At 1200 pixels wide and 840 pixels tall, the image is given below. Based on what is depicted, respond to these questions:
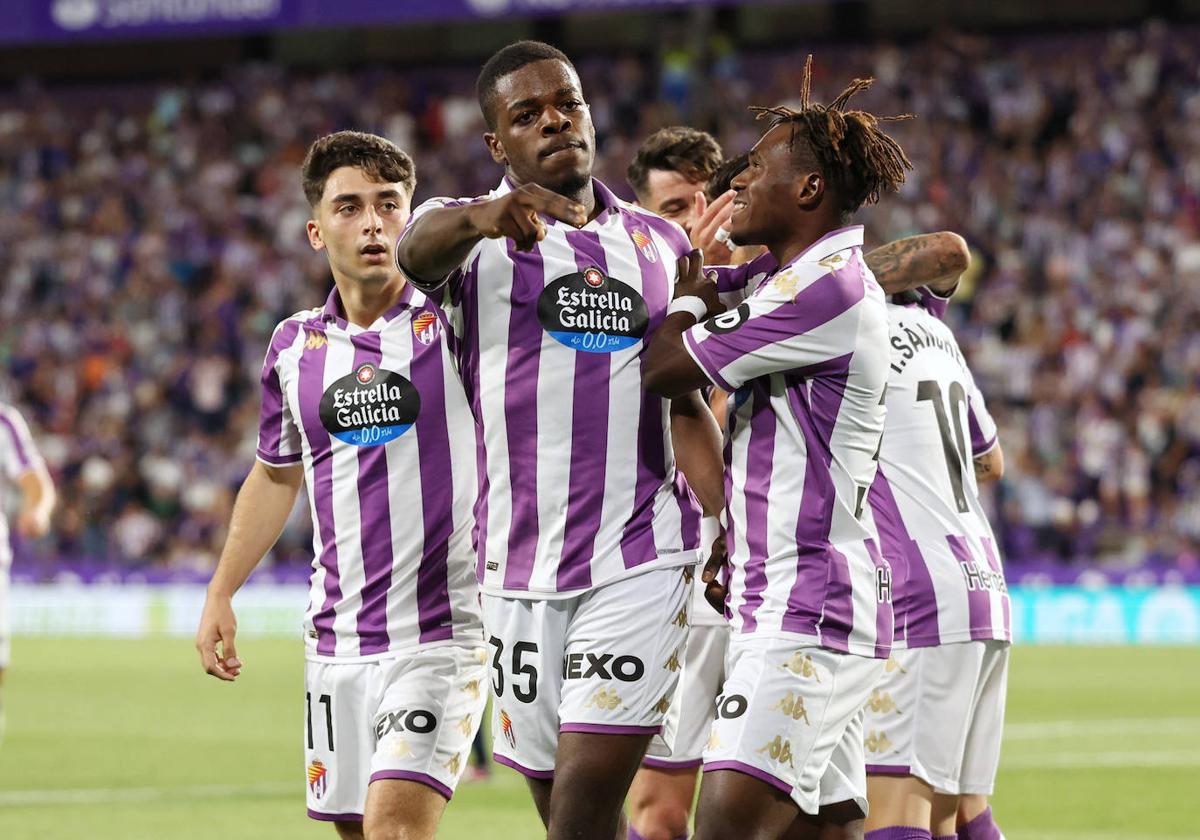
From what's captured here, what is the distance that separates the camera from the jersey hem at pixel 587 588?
15.8 feet

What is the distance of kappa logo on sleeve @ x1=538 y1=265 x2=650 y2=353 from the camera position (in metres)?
4.86

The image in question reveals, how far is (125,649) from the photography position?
67.4 ft

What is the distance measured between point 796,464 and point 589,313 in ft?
2.17

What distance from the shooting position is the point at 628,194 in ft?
76.8

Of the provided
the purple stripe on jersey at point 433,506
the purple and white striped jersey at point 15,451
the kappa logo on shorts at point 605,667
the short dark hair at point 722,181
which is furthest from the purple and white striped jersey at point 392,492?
the purple and white striped jersey at point 15,451

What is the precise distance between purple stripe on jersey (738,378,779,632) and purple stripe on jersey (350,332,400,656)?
49.6 inches

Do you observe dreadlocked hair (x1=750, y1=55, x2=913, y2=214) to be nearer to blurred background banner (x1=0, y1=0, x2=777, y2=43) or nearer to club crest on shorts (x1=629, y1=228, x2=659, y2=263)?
club crest on shorts (x1=629, y1=228, x2=659, y2=263)

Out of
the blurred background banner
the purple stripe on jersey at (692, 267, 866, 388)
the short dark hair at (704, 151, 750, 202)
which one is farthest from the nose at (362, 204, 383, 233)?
the blurred background banner

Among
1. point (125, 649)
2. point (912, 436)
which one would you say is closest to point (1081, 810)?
point (912, 436)

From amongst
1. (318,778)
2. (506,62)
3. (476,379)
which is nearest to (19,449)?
(318,778)

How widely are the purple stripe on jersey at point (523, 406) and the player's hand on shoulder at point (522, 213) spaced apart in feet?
1.62

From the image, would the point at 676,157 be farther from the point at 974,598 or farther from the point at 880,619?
the point at 880,619

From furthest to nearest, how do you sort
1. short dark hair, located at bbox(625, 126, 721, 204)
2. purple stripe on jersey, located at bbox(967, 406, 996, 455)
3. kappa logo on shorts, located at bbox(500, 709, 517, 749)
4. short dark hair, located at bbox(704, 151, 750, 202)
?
1. short dark hair, located at bbox(625, 126, 721, 204)
2. purple stripe on jersey, located at bbox(967, 406, 996, 455)
3. short dark hair, located at bbox(704, 151, 750, 202)
4. kappa logo on shorts, located at bbox(500, 709, 517, 749)

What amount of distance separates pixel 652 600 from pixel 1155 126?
19.2 meters
